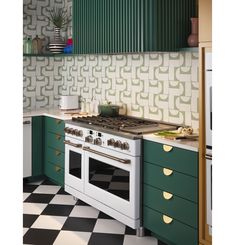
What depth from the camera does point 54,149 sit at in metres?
4.46

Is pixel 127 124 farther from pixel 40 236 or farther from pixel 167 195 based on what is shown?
pixel 40 236

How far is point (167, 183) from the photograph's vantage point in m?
2.81

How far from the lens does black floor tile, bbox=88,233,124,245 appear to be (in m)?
2.99

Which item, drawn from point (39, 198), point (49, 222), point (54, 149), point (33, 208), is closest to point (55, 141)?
point (54, 149)

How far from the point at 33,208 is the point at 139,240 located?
4.17 ft

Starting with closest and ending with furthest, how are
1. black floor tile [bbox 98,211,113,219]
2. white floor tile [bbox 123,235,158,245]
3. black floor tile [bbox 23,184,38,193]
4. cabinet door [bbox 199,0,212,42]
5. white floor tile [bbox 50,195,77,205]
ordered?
cabinet door [bbox 199,0,212,42] → white floor tile [bbox 123,235,158,245] → black floor tile [bbox 98,211,113,219] → white floor tile [bbox 50,195,77,205] → black floor tile [bbox 23,184,38,193]

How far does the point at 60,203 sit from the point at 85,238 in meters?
0.92

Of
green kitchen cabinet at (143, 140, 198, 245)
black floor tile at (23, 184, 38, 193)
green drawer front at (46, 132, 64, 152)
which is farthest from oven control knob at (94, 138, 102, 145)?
black floor tile at (23, 184, 38, 193)

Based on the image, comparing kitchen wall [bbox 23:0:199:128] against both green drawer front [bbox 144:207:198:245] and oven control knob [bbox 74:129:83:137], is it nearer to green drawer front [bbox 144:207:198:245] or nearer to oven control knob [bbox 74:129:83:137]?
oven control knob [bbox 74:129:83:137]

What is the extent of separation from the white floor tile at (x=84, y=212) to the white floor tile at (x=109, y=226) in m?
0.16

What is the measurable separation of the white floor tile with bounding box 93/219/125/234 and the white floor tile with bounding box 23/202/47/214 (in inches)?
26.0

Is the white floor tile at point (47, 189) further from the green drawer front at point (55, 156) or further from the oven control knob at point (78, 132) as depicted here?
the oven control knob at point (78, 132)

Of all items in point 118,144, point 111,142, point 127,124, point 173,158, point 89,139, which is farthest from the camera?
point 89,139
